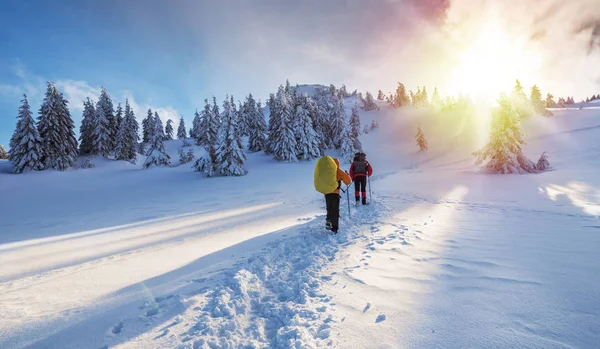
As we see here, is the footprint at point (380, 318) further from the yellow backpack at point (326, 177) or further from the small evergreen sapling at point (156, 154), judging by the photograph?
the small evergreen sapling at point (156, 154)

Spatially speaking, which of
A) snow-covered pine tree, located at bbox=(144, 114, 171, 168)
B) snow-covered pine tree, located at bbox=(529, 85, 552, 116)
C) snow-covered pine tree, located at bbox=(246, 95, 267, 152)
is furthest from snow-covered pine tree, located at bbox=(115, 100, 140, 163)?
snow-covered pine tree, located at bbox=(529, 85, 552, 116)

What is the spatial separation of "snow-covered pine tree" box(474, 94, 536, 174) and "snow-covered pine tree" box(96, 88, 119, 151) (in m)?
55.3

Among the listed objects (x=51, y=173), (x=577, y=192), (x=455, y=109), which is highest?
(x=455, y=109)

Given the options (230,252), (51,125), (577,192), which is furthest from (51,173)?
(577,192)

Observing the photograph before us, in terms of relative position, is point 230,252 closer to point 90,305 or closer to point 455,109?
point 90,305

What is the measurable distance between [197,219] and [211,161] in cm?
2284

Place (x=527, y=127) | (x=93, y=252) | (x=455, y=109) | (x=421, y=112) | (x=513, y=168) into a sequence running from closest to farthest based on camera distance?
(x=93, y=252), (x=513, y=168), (x=527, y=127), (x=455, y=109), (x=421, y=112)

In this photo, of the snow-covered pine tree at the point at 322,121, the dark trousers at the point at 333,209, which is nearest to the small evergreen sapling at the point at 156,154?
the snow-covered pine tree at the point at 322,121

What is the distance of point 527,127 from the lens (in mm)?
50938

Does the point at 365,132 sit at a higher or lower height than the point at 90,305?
Answer: higher

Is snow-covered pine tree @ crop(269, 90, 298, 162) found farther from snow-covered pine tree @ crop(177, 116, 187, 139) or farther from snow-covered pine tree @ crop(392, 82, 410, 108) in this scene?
snow-covered pine tree @ crop(392, 82, 410, 108)

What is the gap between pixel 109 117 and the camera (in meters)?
47.5

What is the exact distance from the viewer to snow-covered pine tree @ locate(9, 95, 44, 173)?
106ft

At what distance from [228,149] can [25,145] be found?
2653 cm
